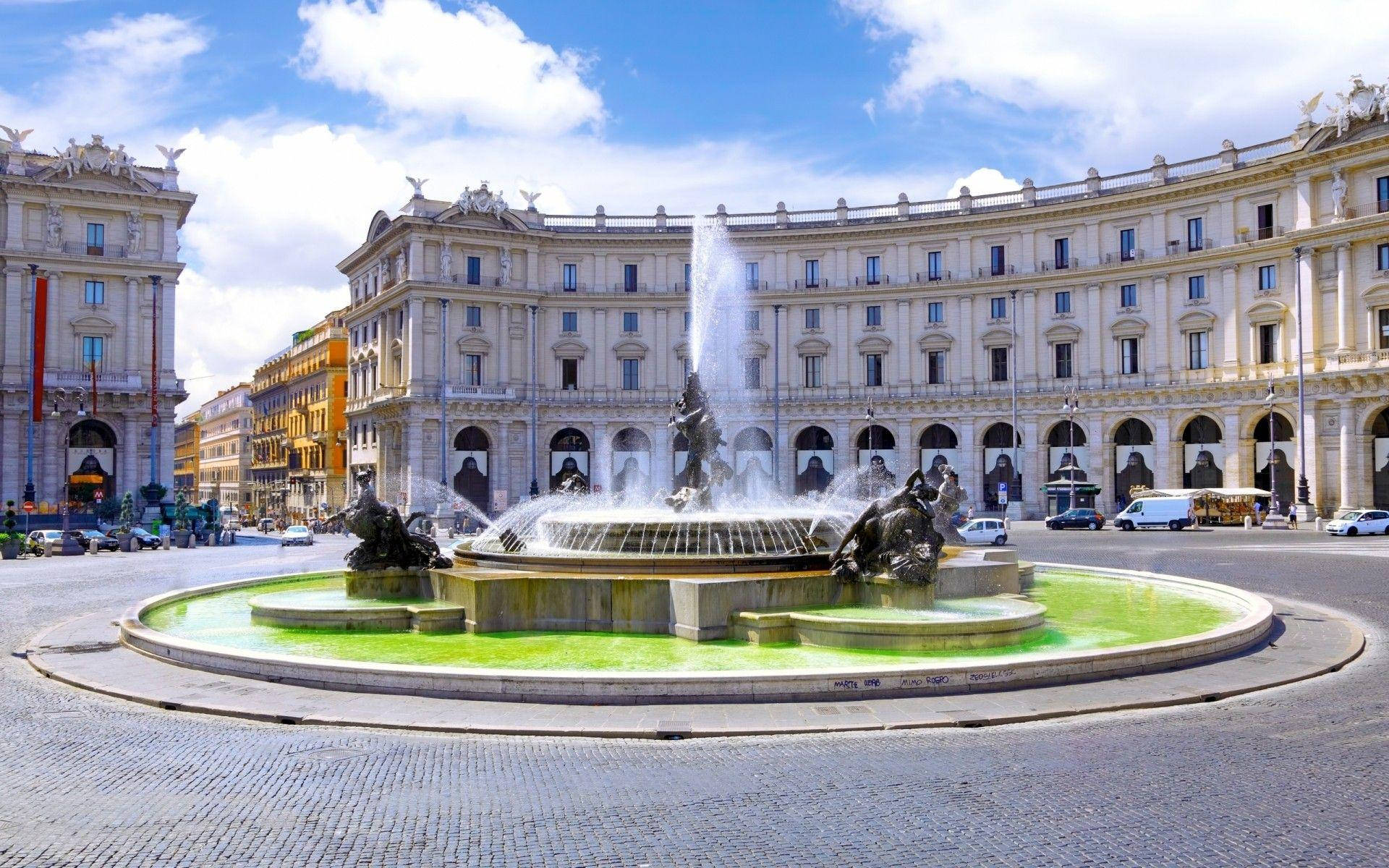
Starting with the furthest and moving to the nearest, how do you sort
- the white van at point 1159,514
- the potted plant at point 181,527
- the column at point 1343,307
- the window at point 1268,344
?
the window at point 1268,344 → the column at point 1343,307 → the white van at point 1159,514 → the potted plant at point 181,527

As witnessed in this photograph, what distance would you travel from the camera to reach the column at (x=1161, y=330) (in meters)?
61.8

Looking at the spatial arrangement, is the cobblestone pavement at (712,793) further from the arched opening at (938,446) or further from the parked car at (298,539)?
the arched opening at (938,446)

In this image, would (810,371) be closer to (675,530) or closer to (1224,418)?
(1224,418)

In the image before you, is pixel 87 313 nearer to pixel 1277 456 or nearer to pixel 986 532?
pixel 986 532

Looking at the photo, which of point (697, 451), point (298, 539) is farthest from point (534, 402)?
point (697, 451)

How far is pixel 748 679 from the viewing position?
37.7 ft

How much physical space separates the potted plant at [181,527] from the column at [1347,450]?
55.0 meters

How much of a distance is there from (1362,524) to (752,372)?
38263 mm

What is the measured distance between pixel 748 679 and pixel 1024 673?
130 inches

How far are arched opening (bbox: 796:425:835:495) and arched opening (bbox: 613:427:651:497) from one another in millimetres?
10125

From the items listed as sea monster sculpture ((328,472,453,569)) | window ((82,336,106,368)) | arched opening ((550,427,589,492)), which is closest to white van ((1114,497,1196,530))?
arched opening ((550,427,589,492))

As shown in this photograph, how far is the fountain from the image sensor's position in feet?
39.6

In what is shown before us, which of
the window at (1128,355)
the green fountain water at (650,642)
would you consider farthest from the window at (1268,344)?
the green fountain water at (650,642)

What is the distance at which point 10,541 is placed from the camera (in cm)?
3903
